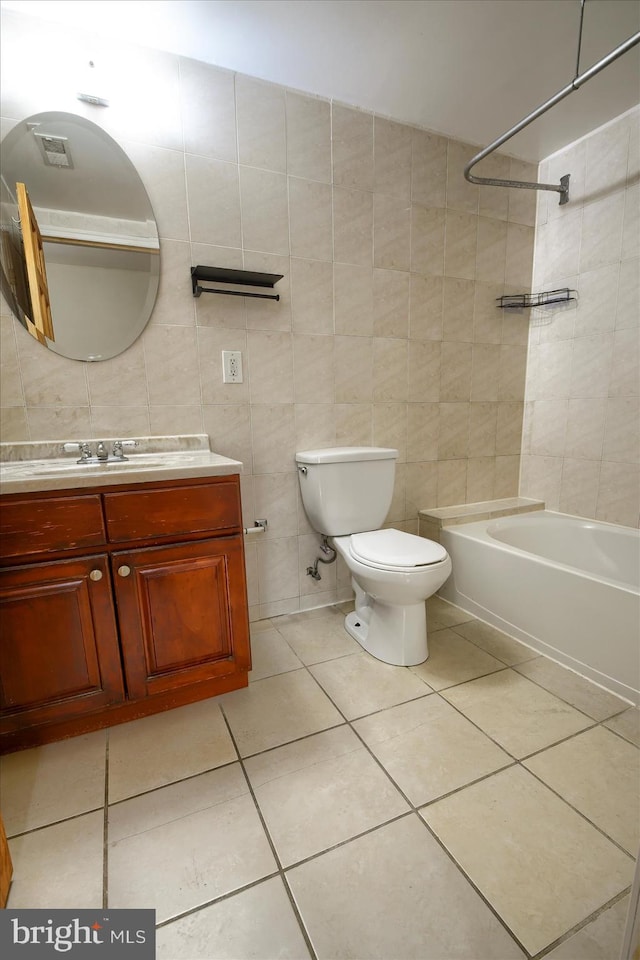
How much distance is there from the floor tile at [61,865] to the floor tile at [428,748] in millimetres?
718

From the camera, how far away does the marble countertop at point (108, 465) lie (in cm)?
111

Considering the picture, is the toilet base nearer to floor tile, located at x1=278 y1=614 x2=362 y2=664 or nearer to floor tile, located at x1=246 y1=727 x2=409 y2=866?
floor tile, located at x1=278 y1=614 x2=362 y2=664

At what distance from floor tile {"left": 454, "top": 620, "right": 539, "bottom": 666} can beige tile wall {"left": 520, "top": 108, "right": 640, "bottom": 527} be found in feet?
2.76

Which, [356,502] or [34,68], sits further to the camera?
[356,502]

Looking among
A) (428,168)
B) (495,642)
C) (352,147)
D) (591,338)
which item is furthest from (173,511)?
(591,338)

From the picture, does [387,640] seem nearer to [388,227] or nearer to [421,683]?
[421,683]

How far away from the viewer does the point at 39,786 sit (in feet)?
3.65

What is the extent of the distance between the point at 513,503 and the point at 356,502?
3.71 feet

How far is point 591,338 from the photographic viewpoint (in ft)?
6.83

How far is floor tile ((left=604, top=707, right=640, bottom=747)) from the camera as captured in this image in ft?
4.08

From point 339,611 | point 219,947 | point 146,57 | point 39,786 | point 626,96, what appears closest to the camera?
point 219,947

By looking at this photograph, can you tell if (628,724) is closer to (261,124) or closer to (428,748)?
(428,748)

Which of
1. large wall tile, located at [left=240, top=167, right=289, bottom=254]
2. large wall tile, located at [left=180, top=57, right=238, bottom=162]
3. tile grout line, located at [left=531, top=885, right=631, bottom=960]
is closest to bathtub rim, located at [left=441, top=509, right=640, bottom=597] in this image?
tile grout line, located at [left=531, top=885, right=631, bottom=960]

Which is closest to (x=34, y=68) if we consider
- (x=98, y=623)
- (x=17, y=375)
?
(x=17, y=375)
